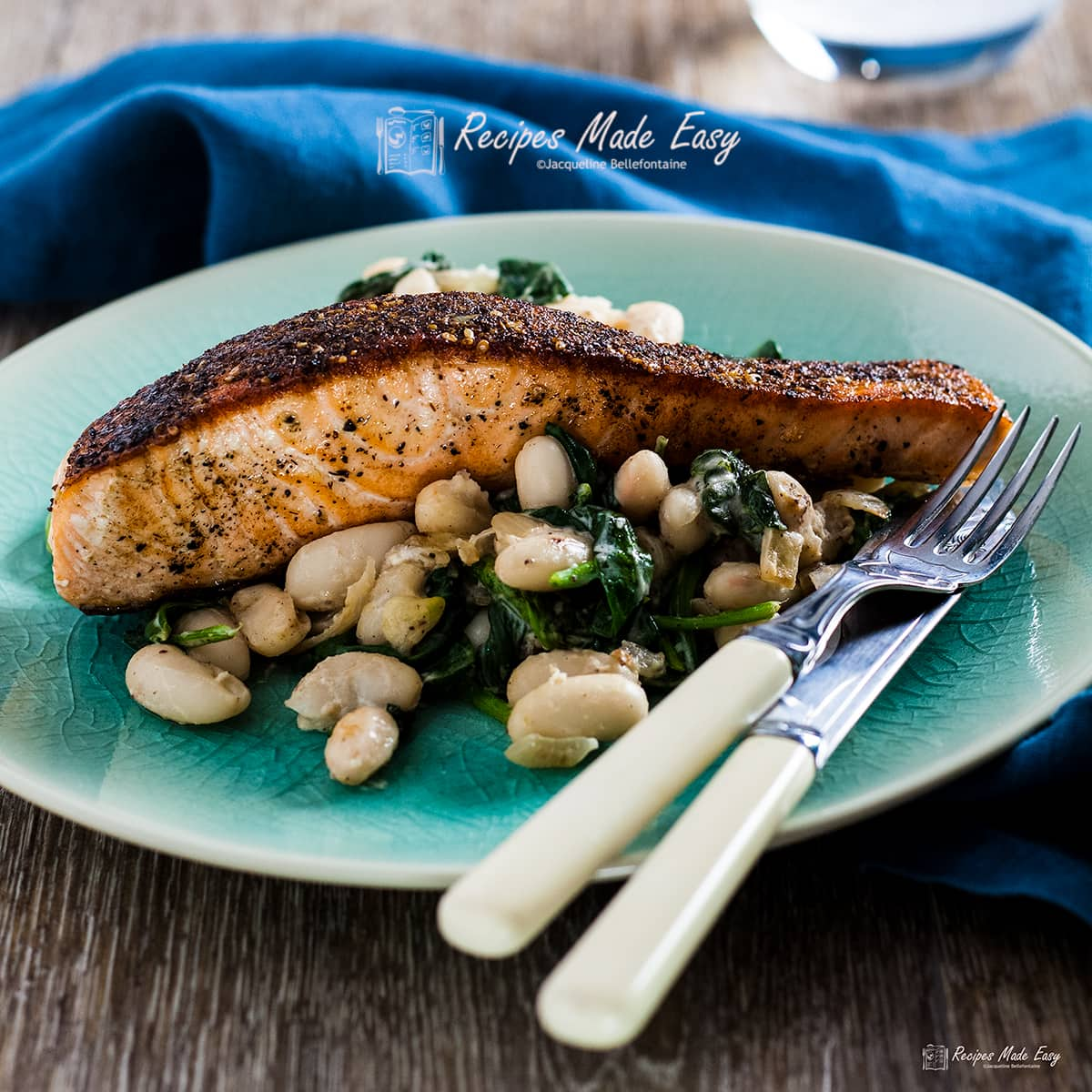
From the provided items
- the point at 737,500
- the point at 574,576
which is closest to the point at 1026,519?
the point at 737,500

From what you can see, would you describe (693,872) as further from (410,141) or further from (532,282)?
(410,141)

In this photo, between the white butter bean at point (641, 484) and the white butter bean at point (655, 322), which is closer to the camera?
the white butter bean at point (641, 484)

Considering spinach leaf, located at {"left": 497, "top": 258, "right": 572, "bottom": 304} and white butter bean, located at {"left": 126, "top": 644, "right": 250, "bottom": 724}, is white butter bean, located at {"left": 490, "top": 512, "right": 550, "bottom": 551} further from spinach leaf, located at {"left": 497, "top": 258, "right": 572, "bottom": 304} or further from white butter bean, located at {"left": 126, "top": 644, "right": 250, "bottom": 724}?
spinach leaf, located at {"left": 497, "top": 258, "right": 572, "bottom": 304}

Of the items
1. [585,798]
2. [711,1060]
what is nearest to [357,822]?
[585,798]

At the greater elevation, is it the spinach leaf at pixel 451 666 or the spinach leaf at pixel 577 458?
the spinach leaf at pixel 577 458

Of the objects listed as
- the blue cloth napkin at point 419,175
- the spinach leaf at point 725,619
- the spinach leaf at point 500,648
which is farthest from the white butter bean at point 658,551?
the blue cloth napkin at point 419,175

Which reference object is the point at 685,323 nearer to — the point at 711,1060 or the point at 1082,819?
the point at 1082,819

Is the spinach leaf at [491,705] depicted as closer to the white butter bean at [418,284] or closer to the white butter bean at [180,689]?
the white butter bean at [180,689]
